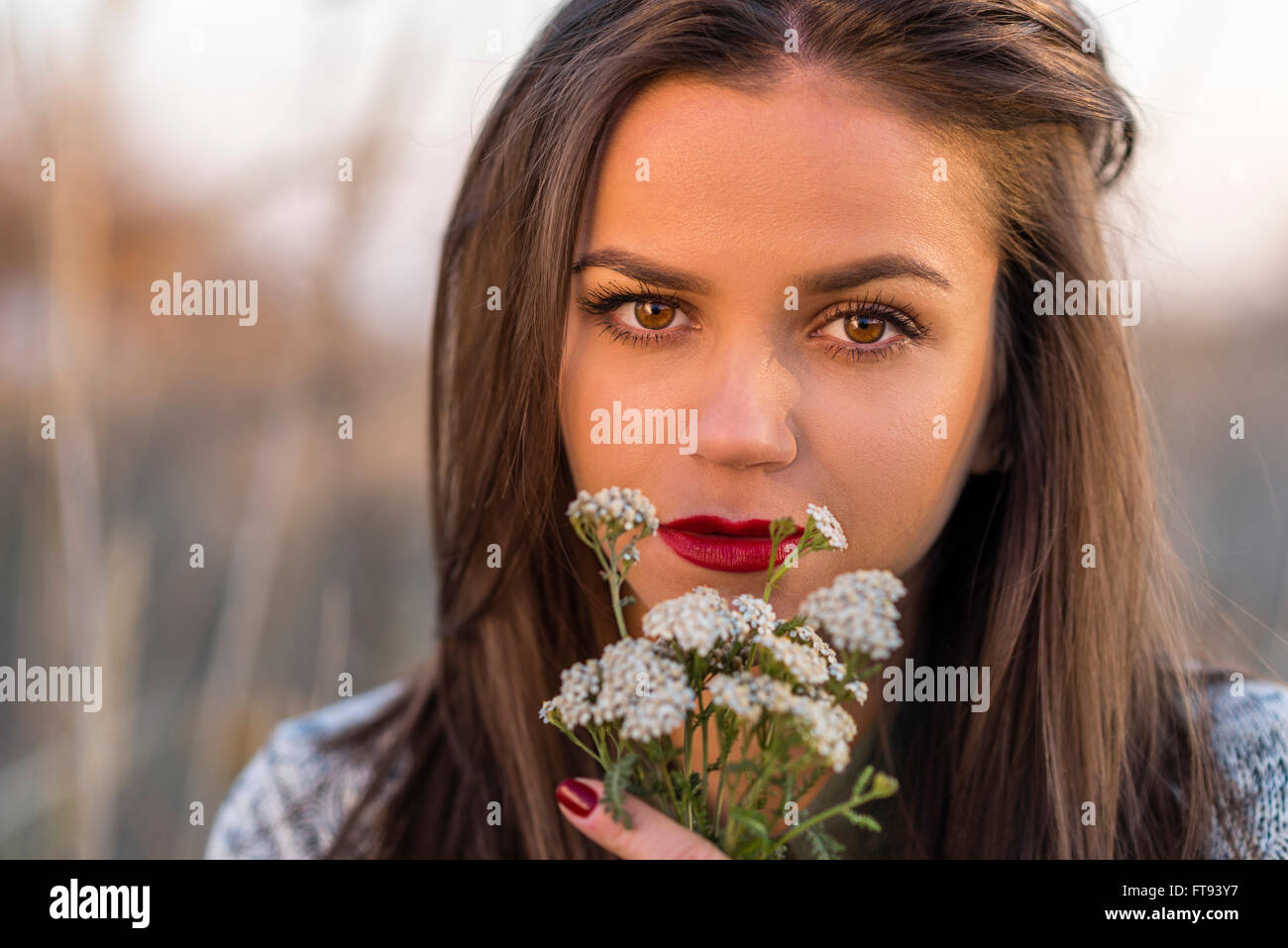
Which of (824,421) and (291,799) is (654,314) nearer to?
(824,421)

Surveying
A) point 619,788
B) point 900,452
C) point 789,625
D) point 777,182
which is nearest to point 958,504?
point 900,452

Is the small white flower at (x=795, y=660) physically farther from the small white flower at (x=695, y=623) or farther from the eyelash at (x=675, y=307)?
the eyelash at (x=675, y=307)

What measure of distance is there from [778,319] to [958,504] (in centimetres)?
49

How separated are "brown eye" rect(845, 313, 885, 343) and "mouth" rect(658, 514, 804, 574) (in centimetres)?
21

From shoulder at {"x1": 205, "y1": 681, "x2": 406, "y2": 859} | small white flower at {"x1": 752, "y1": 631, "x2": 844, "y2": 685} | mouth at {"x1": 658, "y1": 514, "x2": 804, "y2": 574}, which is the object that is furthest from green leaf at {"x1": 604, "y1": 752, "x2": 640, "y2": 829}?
shoulder at {"x1": 205, "y1": 681, "x2": 406, "y2": 859}

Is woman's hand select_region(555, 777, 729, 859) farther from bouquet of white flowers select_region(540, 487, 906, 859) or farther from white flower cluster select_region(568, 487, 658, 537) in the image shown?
white flower cluster select_region(568, 487, 658, 537)

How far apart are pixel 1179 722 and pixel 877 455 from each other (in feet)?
2.28

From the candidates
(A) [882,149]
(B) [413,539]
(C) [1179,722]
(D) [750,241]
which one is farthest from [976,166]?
(B) [413,539]

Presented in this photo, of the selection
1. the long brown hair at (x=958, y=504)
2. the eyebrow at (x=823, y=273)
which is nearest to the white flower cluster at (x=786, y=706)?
the eyebrow at (x=823, y=273)

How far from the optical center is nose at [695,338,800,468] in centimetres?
89

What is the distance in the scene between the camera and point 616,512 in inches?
27.5

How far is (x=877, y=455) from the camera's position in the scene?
968mm

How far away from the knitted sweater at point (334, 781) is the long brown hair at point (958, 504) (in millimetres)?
44

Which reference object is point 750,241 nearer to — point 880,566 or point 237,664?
point 880,566
